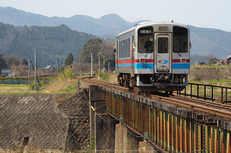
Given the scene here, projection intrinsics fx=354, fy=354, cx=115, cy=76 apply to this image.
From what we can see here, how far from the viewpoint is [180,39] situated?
16781 millimetres

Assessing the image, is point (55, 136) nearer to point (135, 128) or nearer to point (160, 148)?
point (135, 128)

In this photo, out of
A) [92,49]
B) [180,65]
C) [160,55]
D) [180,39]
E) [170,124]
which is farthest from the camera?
[92,49]

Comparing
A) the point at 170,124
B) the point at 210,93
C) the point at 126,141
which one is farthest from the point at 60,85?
the point at 170,124

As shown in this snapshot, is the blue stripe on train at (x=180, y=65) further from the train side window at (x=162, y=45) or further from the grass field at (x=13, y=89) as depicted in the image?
the grass field at (x=13, y=89)

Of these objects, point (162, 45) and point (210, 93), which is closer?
point (162, 45)

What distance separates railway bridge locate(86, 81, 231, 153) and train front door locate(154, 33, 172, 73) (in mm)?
1479

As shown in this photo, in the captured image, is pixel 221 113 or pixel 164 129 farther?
pixel 164 129

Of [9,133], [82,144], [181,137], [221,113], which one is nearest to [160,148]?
[181,137]

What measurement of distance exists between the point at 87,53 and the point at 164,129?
97341 millimetres

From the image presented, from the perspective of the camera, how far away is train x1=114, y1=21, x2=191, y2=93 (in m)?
16.4

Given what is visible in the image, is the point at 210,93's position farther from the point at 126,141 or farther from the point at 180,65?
the point at 180,65

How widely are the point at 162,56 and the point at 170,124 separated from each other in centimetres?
535

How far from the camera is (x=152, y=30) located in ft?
54.5

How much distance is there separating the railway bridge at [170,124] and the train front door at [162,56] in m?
1.48
